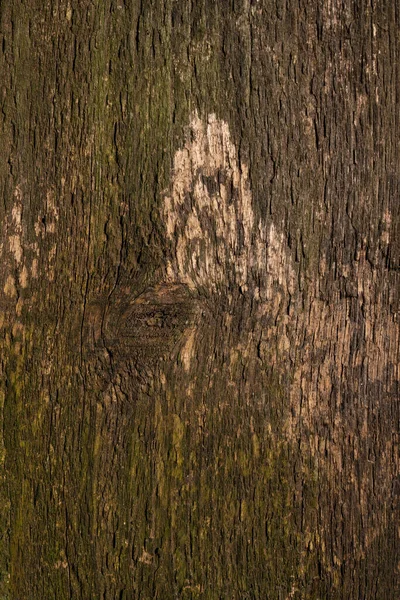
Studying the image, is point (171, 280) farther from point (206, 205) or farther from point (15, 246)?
point (15, 246)

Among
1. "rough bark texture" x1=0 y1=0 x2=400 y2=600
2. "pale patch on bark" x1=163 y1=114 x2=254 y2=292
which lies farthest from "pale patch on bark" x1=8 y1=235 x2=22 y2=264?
"pale patch on bark" x1=163 y1=114 x2=254 y2=292

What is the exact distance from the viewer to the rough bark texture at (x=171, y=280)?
1.24 meters

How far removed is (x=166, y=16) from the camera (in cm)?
124

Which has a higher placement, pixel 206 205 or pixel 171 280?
pixel 206 205

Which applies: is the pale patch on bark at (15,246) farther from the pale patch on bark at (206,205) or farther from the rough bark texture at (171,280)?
the pale patch on bark at (206,205)

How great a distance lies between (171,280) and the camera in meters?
1.24

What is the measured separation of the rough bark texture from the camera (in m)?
1.24

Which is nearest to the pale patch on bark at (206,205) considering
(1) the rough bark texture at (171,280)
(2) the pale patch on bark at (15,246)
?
(1) the rough bark texture at (171,280)

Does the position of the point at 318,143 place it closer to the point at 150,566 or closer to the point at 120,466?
the point at 120,466

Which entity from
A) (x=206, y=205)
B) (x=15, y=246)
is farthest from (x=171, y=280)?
(x=15, y=246)

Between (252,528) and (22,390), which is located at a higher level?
(22,390)

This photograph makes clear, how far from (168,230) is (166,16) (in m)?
0.45

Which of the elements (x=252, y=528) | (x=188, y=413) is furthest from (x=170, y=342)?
(x=252, y=528)

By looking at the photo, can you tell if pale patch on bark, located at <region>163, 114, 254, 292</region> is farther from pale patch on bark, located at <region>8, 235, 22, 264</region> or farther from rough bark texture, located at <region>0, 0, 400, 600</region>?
pale patch on bark, located at <region>8, 235, 22, 264</region>
